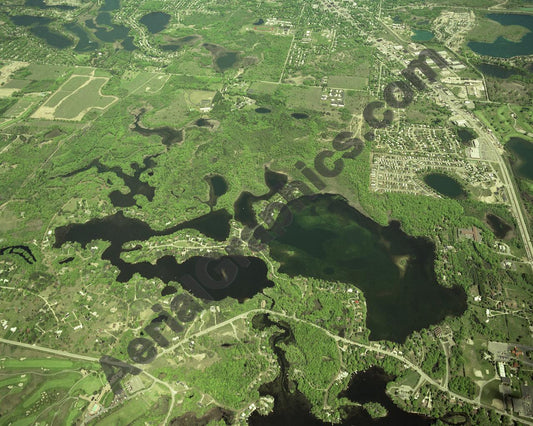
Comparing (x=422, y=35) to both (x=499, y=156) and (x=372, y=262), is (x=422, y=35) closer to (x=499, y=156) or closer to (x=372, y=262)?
(x=499, y=156)

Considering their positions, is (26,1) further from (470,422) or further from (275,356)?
(470,422)

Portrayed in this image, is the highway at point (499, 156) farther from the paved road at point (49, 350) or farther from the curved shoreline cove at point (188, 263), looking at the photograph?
the paved road at point (49, 350)

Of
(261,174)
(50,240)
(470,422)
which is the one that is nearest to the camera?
(470,422)

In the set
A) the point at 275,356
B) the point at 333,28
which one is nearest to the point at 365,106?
the point at 333,28

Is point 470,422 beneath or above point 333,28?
beneath

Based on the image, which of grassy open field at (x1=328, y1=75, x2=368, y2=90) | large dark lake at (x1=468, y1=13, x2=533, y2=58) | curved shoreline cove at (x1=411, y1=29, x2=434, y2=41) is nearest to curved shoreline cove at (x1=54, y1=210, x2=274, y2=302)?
grassy open field at (x1=328, y1=75, x2=368, y2=90)

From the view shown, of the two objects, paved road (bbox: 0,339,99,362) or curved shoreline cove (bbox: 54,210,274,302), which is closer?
paved road (bbox: 0,339,99,362)

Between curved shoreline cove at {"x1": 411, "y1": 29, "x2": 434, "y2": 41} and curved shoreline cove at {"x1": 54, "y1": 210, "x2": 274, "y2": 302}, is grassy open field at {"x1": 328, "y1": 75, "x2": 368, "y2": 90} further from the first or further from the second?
curved shoreline cove at {"x1": 54, "y1": 210, "x2": 274, "y2": 302}
